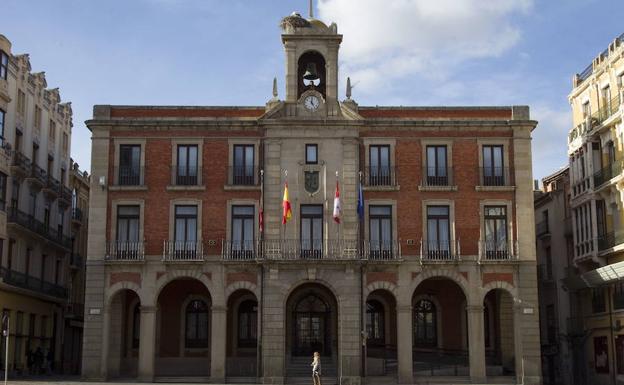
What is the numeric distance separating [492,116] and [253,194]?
45.5 ft

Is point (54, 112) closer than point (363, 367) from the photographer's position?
No

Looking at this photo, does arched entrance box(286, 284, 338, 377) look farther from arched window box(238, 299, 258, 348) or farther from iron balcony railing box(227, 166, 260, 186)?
iron balcony railing box(227, 166, 260, 186)

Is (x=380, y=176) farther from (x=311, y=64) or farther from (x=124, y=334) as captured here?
(x=124, y=334)

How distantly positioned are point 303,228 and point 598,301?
1802 centimetres

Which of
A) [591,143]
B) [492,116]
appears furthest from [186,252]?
[591,143]

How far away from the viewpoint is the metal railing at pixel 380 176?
154ft

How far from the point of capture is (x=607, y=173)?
48.7 metres

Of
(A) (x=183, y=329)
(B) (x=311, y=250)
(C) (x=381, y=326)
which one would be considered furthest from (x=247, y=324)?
(C) (x=381, y=326)

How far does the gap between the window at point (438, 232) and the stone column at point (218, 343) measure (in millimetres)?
11425

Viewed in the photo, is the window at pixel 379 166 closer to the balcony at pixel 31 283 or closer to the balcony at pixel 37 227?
the balcony at pixel 37 227

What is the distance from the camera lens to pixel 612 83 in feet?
159

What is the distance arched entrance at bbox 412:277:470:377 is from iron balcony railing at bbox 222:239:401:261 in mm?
4557

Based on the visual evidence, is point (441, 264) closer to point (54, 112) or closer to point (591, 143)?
point (591, 143)

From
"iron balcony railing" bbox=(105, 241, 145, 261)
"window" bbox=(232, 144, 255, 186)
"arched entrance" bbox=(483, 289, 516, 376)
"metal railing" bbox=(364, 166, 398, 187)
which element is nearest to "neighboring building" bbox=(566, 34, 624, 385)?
"arched entrance" bbox=(483, 289, 516, 376)
